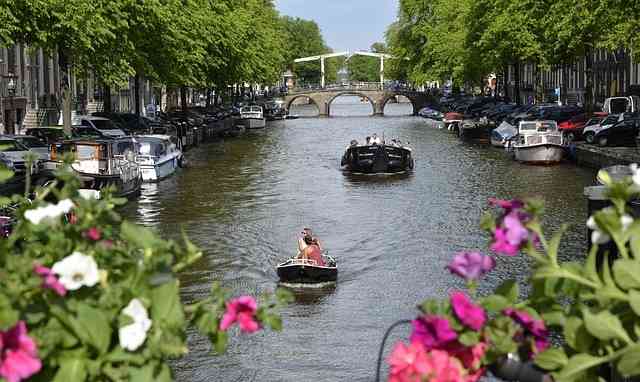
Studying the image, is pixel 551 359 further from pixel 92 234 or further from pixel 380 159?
pixel 380 159

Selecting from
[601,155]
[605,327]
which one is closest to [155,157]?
[601,155]

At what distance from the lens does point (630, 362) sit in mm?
4516

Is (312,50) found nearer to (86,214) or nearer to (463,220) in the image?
(463,220)

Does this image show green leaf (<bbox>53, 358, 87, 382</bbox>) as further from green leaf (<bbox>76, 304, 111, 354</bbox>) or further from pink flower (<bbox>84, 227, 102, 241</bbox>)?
pink flower (<bbox>84, 227, 102, 241</bbox>)

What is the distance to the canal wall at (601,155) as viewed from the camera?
40.2m

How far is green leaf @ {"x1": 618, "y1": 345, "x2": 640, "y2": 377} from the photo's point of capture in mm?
4488

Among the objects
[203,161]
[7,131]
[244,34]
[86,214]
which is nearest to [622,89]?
[244,34]

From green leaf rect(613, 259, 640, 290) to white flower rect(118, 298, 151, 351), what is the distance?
1948 millimetres

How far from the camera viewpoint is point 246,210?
34.3 m

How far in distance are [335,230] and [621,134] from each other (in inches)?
778

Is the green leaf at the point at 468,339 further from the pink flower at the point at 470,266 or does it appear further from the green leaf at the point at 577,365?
the green leaf at the point at 577,365

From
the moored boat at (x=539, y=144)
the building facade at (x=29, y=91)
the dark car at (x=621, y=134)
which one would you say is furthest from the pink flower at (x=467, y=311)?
the building facade at (x=29, y=91)

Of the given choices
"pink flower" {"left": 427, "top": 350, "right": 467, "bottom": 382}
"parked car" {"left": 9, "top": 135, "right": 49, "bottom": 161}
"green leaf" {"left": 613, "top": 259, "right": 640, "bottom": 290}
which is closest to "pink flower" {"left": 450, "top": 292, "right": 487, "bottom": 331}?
"pink flower" {"left": 427, "top": 350, "right": 467, "bottom": 382}

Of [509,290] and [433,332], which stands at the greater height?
[509,290]
